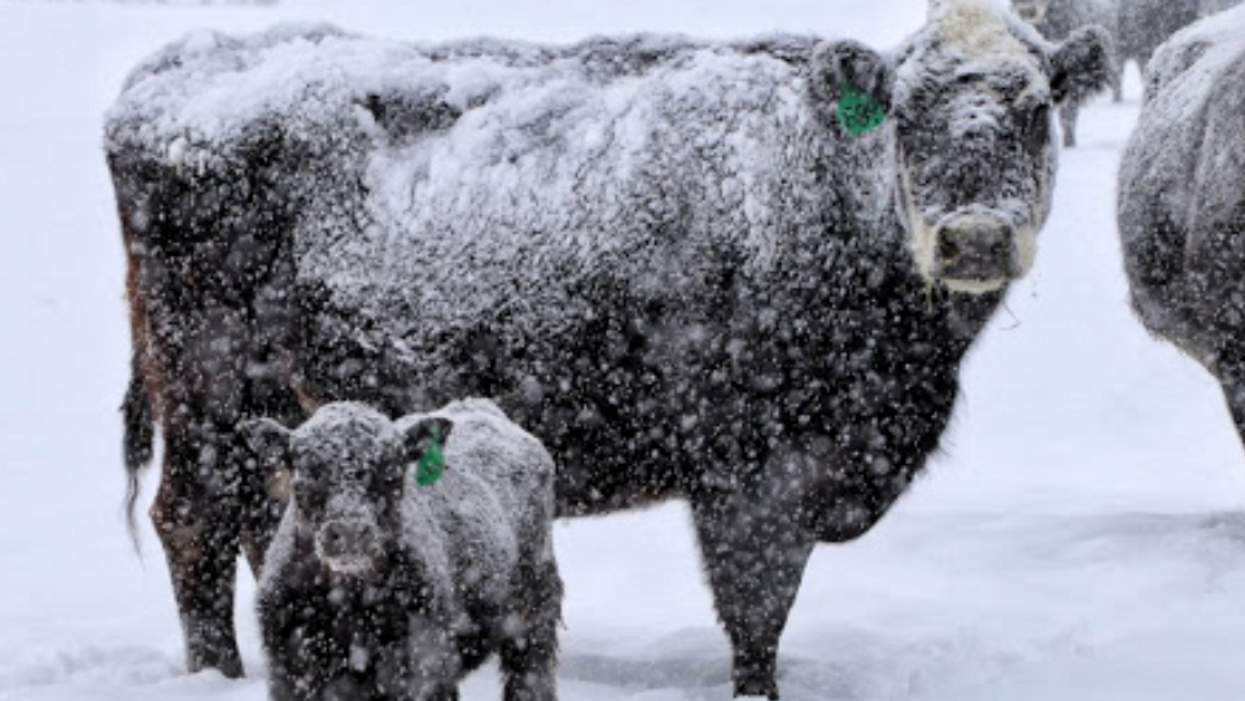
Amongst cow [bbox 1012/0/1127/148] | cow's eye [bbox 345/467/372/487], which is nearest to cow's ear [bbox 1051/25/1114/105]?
cow's eye [bbox 345/467/372/487]

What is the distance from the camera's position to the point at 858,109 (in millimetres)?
4941

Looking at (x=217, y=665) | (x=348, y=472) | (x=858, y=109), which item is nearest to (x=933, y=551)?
(x=858, y=109)

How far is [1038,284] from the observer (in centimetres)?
1341

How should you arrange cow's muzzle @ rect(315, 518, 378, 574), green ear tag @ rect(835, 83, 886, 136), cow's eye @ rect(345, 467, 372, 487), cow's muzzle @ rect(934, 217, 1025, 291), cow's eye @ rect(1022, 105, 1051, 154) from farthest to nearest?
green ear tag @ rect(835, 83, 886, 136) < cow's eye @ rect(1022, 105, 1051, 154) < cow's muzzle @ rect(934, 217, 1025, 291) < cow's eye @ rect(345, 467, 372, 487) < cow's muzzle @ rect(315, 518, 378, 574)

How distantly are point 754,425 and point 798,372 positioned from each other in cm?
21

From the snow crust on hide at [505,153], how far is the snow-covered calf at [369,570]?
1181 millimetres

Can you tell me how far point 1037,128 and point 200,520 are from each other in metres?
3.00

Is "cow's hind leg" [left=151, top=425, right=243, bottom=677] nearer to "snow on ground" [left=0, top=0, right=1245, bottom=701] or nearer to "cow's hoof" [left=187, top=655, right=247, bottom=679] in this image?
"cow's hoof" [left=187, top=655, right=247, bottom=679]

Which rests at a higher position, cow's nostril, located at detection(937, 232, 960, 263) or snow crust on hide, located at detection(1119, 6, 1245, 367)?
cow's nostril, located at detection(937, 232, 960, 263)

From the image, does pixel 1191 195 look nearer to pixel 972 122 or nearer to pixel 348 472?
pixel 972 122

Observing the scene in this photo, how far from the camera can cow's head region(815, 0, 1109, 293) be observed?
15.0 ft

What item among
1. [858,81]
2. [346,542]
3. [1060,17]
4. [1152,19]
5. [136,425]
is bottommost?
[1152,19]

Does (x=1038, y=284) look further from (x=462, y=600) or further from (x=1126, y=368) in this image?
(x=462, y=600)

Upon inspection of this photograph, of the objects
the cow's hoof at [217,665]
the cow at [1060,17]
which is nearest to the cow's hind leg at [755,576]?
the cow's hoof at [217,665]
